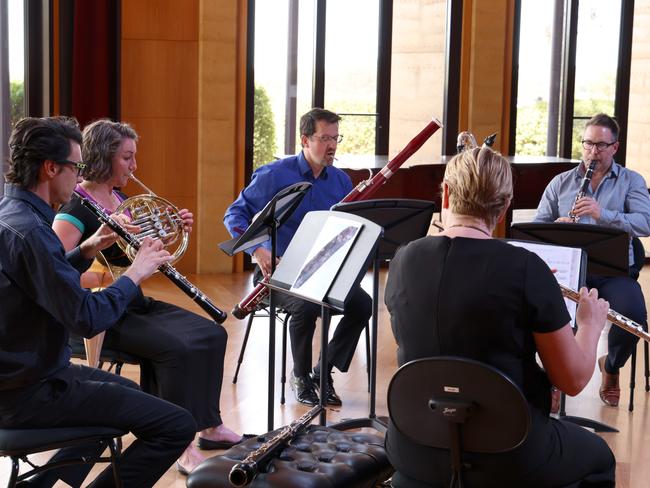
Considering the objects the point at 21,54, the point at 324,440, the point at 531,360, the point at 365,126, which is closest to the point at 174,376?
the point at 324,440

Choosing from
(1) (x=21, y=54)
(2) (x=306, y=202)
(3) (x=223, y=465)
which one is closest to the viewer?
(3) (x=223, y=465)

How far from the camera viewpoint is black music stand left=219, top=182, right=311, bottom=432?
328cm

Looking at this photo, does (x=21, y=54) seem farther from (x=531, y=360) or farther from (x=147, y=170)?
(x=531, y=360)

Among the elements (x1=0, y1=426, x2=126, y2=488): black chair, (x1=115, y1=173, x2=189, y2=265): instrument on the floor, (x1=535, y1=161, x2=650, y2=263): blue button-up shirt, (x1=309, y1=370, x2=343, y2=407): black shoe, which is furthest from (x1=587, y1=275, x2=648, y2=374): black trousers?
(x1=0, y1=426, x2=126, y2=488): black chair

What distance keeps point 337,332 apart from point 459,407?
2.11 metres

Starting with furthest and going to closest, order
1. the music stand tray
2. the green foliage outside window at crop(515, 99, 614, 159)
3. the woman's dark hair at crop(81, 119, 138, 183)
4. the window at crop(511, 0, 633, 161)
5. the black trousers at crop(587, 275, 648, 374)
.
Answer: the green foliage outside window at crop(515, 99, 614, 159) → the window at crop(511, 0, 633, 161) → the black trousers at crop(587, 275, 648, 374) → the woman's dark hair at crop(81, 119, 138, 183) → the music stand tray

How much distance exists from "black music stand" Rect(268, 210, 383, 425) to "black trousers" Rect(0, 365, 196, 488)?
1.72 feet

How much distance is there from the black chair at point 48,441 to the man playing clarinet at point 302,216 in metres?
1.58

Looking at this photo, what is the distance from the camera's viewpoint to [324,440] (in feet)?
9.07

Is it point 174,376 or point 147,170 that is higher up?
point 147,170

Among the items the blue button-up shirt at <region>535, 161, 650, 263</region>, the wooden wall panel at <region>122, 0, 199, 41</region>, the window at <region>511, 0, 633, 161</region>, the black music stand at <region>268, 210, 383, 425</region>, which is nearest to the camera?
the black music stand at <region>268, 210, 383, 425</region>

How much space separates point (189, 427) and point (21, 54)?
360 cm

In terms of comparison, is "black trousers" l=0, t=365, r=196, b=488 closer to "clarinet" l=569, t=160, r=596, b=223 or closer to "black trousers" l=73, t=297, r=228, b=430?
"black trousers" l=73, t=297, r=228, b=430

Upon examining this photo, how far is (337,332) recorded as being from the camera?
170 inches
